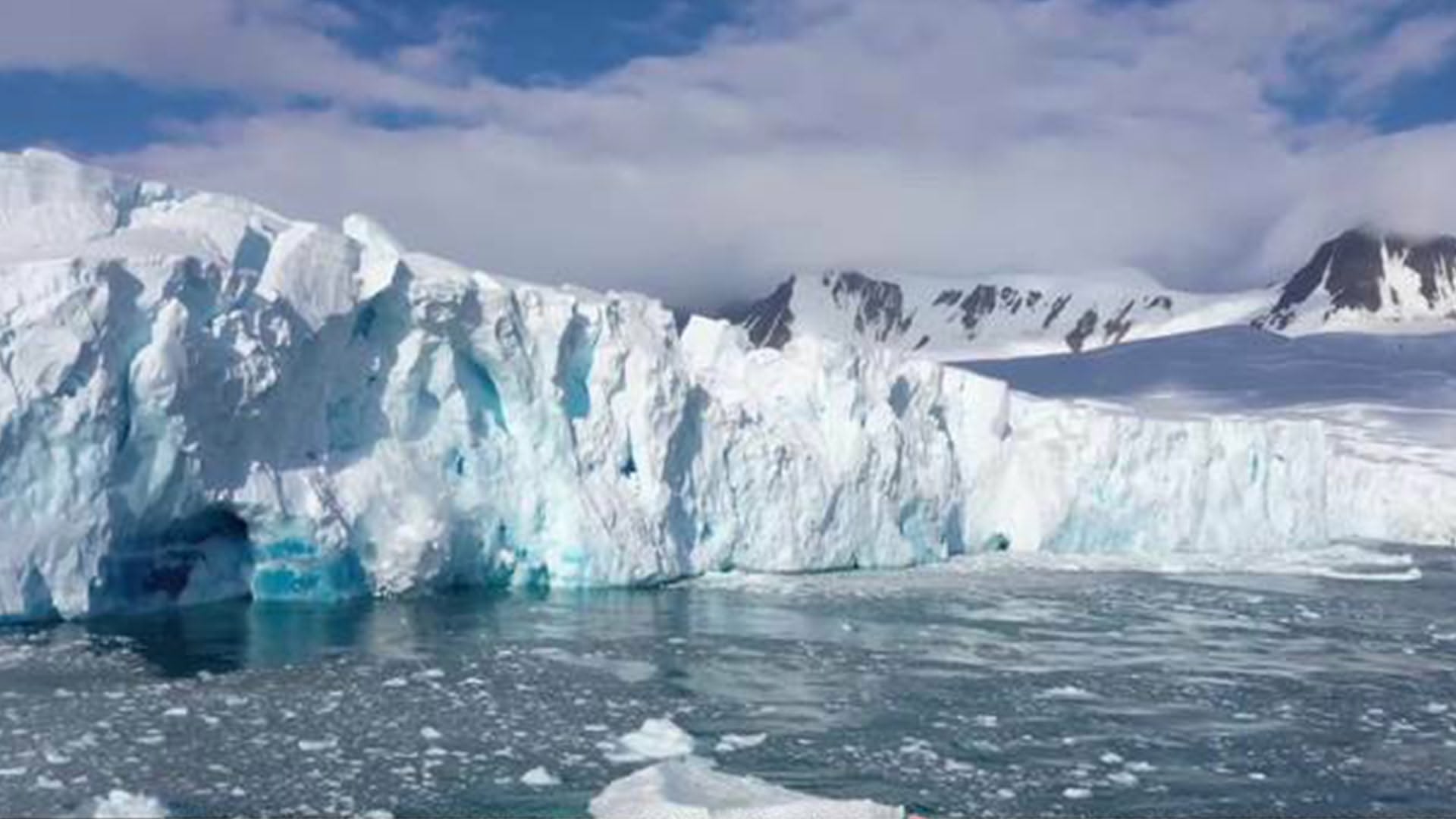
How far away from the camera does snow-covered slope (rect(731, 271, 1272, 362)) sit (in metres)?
120

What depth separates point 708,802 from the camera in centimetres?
847

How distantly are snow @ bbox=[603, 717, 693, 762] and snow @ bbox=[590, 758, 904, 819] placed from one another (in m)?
0.63

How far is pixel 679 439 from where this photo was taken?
20422mm

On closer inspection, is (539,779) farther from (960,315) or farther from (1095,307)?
(960,315)

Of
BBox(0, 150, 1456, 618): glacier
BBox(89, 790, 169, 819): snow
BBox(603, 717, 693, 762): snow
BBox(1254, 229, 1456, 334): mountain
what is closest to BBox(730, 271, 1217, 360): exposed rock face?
BBox(1254, 229, 1456, 334): mountain

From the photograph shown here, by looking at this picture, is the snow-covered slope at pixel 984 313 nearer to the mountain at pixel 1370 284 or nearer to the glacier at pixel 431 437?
the mountain at pixel 1370 284

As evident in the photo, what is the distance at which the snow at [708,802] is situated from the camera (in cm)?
820

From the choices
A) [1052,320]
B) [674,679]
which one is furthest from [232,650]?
[1052,320]

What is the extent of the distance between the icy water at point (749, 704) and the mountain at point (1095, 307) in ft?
263

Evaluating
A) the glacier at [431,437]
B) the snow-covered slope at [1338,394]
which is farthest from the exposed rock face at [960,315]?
the glacier at [431,437]

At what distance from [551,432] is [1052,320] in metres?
121

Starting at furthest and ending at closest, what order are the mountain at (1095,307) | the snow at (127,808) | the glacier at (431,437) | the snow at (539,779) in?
the mountain at (1095,307) < the glacier at (431,437) < the snow at (539,779) < the snow at (127,808)

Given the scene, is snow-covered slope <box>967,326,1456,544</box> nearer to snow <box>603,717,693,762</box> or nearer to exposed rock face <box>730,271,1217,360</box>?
snow <box>603,717,693,762</box>

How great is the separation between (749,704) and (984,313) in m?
131
